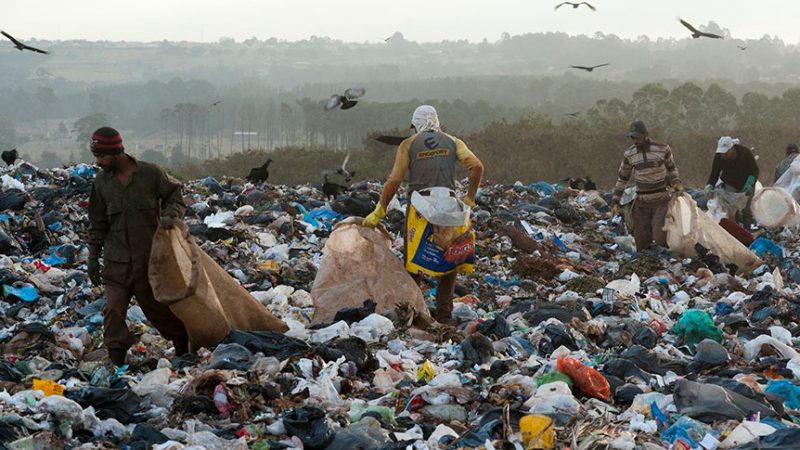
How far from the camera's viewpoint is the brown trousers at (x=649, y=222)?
938cm

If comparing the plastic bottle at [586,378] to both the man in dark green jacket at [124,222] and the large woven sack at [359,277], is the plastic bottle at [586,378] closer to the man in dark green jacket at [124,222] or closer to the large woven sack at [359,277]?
the large woven sack at [359,277]

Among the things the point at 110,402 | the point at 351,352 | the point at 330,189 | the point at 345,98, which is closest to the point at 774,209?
the point at 330,189

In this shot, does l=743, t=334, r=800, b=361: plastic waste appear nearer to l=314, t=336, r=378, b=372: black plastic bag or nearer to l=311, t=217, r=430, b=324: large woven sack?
l=311, t=217, r=430, b=324: large woven sack

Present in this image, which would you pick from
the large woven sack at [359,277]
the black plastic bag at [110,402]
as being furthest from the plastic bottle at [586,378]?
the black plastic bag at [110,402]

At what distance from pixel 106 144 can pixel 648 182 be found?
5.73 metres

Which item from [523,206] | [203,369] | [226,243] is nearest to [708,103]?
[523,206]

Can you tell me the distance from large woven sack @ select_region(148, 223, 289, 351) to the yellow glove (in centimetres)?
127

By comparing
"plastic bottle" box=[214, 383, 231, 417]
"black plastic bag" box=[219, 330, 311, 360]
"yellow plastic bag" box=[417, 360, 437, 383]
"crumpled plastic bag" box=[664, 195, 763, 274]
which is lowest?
"crumpled plastic bag" box=[664, 195, 763, 274]

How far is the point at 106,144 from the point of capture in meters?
5.02

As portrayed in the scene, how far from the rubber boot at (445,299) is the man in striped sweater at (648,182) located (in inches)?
119

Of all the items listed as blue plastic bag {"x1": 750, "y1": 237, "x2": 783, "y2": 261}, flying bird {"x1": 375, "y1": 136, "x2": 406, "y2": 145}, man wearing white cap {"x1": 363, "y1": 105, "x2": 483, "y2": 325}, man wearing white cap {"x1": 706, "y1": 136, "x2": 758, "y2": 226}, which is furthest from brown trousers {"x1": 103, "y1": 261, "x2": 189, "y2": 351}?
man wearing white cap {"x1": 706, "y1": 136, "x2": 758, "y2": 226}

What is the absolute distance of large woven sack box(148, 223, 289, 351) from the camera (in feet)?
16.8

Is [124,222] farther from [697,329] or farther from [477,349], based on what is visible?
[697,329]

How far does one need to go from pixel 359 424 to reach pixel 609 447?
1047 millimetres
